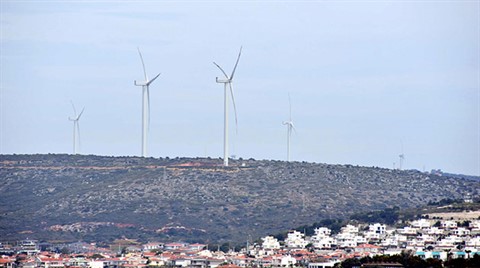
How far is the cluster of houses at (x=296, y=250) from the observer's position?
148 meters

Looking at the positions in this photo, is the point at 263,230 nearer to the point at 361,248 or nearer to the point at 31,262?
the point at 361,248

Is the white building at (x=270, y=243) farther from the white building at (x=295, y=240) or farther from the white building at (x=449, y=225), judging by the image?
the white building at (x=449, y=225)

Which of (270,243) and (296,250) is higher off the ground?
(270,243)

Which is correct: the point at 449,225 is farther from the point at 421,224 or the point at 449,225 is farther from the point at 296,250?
the point at 296,250

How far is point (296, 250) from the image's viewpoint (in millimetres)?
162500

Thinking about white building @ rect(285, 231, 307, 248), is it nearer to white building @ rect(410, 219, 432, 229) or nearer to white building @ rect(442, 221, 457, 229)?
white building @ rect(410, 219, 432, 229)

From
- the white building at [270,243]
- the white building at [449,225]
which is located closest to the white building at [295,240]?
the white building at [270,243]

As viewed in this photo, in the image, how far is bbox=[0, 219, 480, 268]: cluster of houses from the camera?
14750 centimetres

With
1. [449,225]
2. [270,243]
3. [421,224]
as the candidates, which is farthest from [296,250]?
[449,225]

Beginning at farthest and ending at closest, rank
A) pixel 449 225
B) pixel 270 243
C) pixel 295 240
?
pixel 449 225
pixel 295 240
pixel 270 243

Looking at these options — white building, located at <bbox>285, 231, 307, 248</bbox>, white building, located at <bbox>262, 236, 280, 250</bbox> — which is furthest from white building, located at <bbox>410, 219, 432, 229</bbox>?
white building, located at <bbox>262, 236, 280, 250</bbox>

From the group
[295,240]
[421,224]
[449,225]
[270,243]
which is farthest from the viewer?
[421,224]

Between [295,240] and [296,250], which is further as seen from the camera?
[295,240]

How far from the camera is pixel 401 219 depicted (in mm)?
183250
